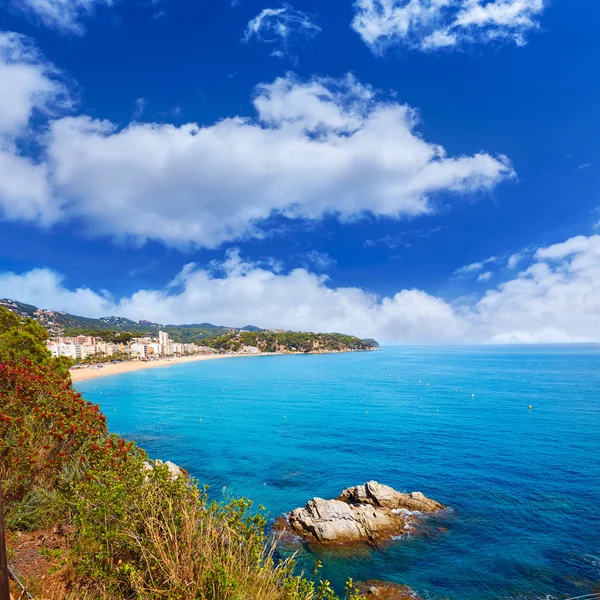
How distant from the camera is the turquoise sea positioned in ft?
50.8

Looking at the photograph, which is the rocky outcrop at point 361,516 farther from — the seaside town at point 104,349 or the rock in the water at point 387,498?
the seaside town at point 104,349

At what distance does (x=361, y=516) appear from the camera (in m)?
18.5

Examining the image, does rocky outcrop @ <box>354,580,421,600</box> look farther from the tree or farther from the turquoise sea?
the tree

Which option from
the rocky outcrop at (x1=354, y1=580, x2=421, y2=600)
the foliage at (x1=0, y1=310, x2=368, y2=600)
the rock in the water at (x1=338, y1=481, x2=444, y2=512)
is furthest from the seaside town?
the rocky outcrop at (x1=354, y1=580, x2=421, y2=600)

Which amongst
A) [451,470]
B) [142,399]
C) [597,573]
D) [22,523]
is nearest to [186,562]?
[22,523]

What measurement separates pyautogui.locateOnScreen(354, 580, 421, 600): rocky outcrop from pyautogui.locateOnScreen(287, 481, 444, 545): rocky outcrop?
2886 mm

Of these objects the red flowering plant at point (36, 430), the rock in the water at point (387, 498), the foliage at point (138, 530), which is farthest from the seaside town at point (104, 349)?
the foliage at point (138, 530)

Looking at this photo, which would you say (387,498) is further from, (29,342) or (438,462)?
(29,342)

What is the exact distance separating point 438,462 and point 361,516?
12.0 metres

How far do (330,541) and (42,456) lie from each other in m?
12.6

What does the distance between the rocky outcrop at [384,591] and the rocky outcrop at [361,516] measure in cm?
289

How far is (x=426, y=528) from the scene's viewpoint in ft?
60.7

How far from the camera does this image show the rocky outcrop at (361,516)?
1758 centimetres

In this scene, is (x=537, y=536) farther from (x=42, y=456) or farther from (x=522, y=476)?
(x=42, y=456)
